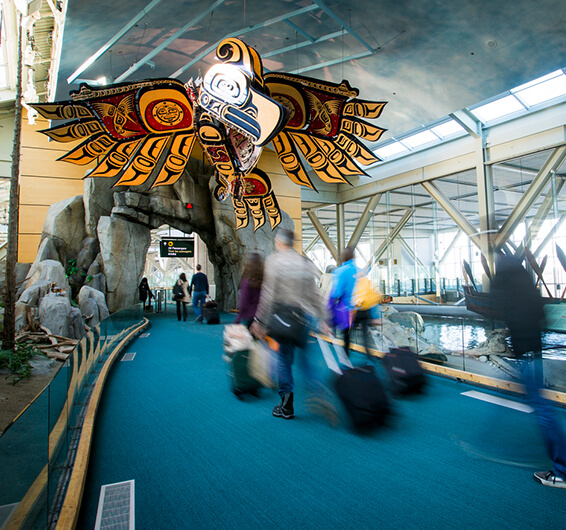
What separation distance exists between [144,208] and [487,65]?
1050 centimetres

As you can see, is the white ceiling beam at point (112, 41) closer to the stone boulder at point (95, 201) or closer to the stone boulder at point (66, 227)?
the stone boulder at point (95, 201)

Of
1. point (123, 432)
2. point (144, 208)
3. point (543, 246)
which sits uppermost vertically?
point (144, 208)

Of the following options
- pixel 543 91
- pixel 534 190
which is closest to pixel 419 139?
pixel 543 91

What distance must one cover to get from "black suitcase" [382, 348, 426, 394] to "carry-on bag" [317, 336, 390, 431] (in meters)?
0.93

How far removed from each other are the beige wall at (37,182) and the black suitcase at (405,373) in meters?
12.2

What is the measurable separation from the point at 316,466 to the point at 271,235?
37.1ft

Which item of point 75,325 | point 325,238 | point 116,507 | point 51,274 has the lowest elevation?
point 116,507

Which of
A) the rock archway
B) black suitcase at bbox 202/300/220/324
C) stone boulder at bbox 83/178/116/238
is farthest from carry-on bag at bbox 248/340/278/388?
stone boulder at bbox 83/178/116/238

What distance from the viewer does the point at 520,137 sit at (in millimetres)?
11781

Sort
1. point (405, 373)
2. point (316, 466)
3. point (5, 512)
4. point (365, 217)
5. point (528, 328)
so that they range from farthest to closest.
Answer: point (365, 217), point (405, 373), point (316, 466), point (528, 328), point (5, 512)

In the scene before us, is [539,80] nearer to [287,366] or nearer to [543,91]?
[543,91]

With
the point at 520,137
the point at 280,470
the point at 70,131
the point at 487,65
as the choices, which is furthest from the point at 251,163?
the point at 520,137

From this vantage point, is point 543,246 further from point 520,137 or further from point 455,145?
point 455,145

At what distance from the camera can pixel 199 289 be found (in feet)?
34.4
